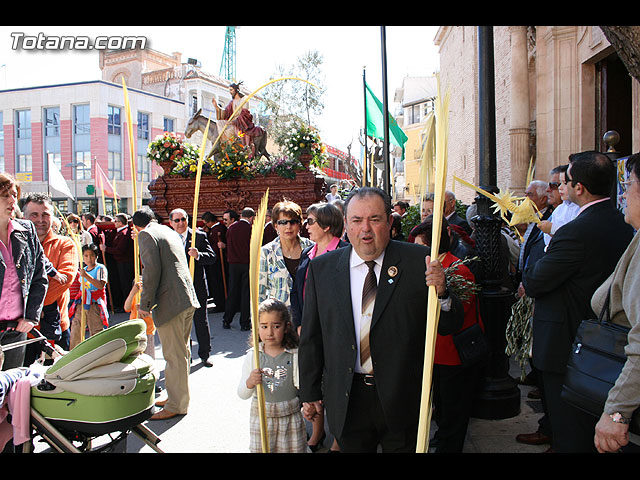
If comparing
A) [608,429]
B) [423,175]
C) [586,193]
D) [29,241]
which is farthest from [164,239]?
[608,429]

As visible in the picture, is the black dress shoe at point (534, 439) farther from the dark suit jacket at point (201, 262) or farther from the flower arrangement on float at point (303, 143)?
the flower arrangement on float at point (303, 143)

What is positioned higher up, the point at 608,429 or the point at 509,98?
the point at 509,98

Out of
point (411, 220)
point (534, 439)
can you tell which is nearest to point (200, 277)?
point (411, 220)

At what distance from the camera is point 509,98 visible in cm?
1472

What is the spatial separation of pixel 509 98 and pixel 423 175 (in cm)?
1371

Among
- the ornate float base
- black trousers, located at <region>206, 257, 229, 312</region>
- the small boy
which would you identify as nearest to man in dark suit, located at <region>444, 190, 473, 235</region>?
the small boy

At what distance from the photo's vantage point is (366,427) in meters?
2.68

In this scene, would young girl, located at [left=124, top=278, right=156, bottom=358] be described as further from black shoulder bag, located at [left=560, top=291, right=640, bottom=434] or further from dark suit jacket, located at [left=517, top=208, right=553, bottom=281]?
black shoulder bag, located at [left=560, top=291, right=640, bottom=434]

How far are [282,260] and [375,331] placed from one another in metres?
2.42

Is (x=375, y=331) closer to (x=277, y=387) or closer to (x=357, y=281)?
(x=357, y=281)

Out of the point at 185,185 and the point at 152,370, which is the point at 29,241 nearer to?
the point at 152,370

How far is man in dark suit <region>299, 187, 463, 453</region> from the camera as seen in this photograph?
8.48 ft

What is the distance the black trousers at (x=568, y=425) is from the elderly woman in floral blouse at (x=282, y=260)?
2403 millimetres

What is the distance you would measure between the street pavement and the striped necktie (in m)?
2.04
